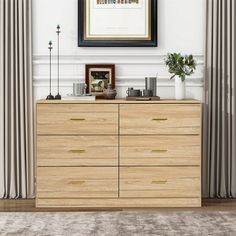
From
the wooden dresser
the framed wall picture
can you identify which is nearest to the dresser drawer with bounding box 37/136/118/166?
the wooden dresser

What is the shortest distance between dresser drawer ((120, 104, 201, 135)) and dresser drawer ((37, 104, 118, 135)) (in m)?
0.10

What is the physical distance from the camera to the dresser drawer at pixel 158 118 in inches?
187

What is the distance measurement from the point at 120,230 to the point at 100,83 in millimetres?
1507

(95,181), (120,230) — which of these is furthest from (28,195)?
(120,230)

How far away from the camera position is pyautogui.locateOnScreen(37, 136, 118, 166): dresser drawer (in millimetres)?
4746

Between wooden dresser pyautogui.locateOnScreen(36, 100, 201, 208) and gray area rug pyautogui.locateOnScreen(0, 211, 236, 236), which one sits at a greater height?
wooden dresser pyautogui.locateOnScreen(36, 100, 201, 208)

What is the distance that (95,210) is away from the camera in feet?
15.5

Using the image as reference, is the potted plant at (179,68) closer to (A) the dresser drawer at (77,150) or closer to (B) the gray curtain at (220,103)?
(B) the gray curtain at (220,103)

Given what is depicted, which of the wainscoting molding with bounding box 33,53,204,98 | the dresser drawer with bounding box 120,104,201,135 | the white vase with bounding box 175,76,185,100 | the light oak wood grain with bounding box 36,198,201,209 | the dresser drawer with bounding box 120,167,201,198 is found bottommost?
the light oak wood grain with bounding box 36,198,201,209

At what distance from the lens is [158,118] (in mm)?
4746

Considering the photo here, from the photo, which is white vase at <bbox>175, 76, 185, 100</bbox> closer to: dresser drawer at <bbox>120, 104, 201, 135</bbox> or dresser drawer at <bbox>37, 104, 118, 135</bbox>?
dresser drawer at <bbox>120, 104, 201, 135</bbox>

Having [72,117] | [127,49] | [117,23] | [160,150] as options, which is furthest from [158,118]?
[117,23]

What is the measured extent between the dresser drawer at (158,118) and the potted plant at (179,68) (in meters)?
0.22

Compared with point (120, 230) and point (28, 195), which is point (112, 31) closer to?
point (28, 195)
